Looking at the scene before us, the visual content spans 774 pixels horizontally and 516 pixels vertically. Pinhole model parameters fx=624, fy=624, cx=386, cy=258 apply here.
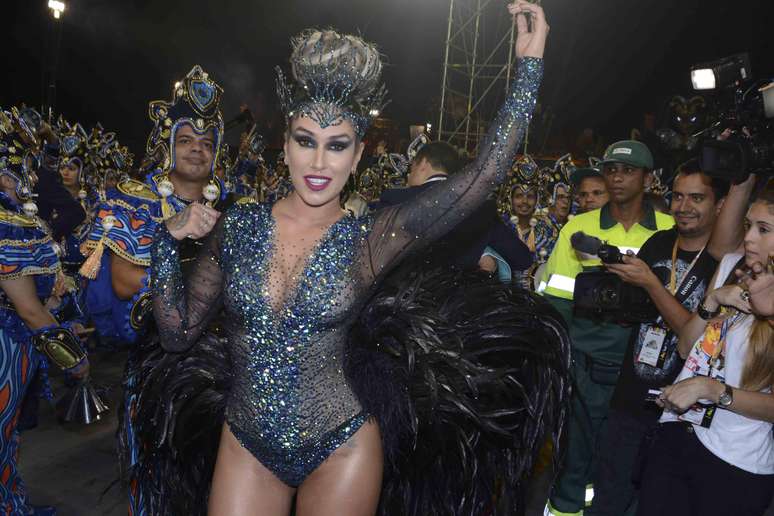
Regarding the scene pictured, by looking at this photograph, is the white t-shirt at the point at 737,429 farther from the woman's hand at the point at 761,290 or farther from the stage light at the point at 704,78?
the stage light at the point at 704,78

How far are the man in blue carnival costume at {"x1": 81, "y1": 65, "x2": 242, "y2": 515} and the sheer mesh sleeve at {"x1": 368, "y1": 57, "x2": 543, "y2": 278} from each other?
5.39 feet

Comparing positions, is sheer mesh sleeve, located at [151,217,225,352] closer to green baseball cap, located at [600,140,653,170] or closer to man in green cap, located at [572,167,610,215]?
green baseball cap, located at [600,140,653,170]

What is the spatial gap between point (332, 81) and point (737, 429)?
2.14 m

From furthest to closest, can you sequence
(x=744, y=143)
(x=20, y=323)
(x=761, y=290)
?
(x=20, y=323), (x=744, y=143), (x=761, y=290)

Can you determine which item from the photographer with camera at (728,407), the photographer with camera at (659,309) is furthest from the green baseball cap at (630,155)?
the photographer with camera at (728,407)

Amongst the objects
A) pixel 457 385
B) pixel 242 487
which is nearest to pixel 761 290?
pixel 457 385

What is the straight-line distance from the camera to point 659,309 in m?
3.12

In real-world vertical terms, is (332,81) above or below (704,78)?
below

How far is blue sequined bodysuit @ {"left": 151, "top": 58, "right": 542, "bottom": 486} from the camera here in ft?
6.51

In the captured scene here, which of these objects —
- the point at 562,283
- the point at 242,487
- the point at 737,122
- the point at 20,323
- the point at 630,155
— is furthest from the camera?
the point at 562,283

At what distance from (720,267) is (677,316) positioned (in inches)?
12.3

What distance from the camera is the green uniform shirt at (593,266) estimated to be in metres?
3.86

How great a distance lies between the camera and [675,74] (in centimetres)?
1474

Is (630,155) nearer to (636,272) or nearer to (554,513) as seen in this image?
(636,272)
